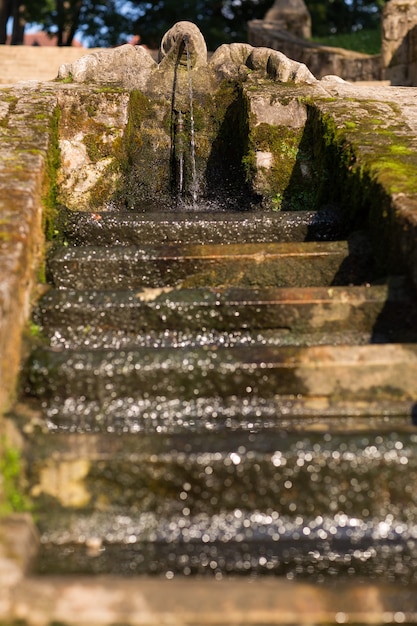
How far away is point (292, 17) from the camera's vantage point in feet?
63.7

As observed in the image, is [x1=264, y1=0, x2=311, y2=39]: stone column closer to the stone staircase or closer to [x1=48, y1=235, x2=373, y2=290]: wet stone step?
the stone staircase

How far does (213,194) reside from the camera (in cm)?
753

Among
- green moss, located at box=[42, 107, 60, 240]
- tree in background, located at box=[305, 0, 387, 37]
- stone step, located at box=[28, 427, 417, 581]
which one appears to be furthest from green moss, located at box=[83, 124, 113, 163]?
tree in background, located at box=[305, 0, 387, 37]

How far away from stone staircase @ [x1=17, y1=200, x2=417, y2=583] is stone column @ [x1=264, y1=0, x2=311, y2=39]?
1543 cm

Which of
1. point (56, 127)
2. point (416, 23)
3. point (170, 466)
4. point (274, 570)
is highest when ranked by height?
point (416, 23)

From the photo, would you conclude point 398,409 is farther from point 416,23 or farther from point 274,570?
point 416,23

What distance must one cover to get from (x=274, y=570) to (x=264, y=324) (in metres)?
1.63

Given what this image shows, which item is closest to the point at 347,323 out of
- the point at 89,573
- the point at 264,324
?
the point at 264,324

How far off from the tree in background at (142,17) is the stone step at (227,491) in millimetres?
20951

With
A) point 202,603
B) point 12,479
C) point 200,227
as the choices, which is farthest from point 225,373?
point 200,227

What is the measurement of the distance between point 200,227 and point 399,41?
9.85 metres

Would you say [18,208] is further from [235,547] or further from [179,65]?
[179,65]

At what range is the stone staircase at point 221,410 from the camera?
3.18 metres

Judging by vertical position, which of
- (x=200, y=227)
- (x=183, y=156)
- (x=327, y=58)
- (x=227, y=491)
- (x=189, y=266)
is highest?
(x=327, y=58)
